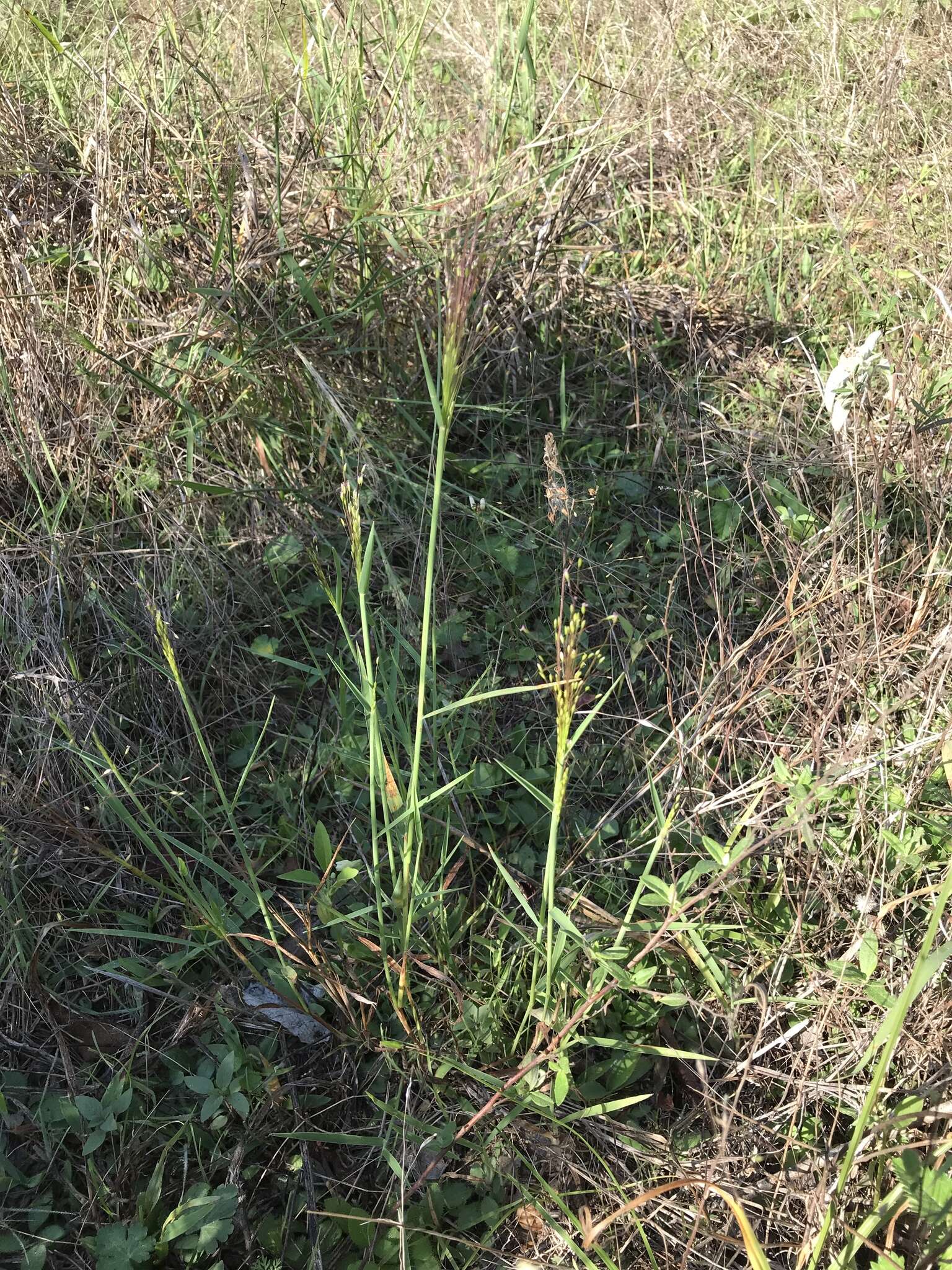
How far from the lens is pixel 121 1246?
1215mm

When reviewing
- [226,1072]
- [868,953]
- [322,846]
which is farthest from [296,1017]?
[868,953]

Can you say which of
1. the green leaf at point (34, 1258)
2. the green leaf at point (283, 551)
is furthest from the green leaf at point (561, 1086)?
the green leaf at point (283, 551)

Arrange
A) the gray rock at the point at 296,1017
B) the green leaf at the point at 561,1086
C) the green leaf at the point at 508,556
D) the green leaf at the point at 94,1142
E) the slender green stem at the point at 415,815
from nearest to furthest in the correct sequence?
the slender green stem at the point at 415,815 < the green leaf at the point at 561,1086 < the green leaf at the point at 94,1142 < the gray rock at the point at 296,1017 < the green leaf at the point at 508,556

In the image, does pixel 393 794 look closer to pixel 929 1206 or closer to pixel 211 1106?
pixel 211 1106

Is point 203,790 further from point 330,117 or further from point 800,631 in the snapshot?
point 330,117

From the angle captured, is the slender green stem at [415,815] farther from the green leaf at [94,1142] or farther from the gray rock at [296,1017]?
the green leaf at [94,1142]

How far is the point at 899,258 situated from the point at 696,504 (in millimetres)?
1159

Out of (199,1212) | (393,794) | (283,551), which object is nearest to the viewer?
(199,1212)

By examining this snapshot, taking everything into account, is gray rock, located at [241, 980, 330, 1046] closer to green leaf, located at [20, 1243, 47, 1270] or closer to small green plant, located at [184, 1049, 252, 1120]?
small green plant, located at [184, 1049, 252, 1120]

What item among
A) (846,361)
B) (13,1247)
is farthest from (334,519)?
(13,1247)

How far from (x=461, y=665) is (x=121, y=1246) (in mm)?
1089

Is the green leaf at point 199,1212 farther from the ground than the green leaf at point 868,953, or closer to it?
closer to it

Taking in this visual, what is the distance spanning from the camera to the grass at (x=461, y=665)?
1.28 m

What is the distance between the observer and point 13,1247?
1.22 m
